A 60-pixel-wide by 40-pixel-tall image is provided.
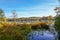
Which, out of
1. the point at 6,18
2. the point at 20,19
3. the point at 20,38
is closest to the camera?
the point at 20,38

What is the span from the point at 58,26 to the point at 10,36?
4875 mm

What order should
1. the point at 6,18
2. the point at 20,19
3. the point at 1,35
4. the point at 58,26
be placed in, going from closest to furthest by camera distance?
the point at 1,35 → the point at 58,26 → the point at 6,18 → the point at 20,19

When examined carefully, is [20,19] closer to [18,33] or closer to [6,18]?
[6,18]

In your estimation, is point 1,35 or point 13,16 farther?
point 13,16

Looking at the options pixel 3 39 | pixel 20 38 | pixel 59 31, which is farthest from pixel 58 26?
pixel 3 39

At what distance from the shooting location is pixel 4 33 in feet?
20.3

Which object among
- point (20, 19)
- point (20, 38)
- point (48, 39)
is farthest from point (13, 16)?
point (20, 38)

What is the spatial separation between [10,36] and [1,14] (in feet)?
55.9

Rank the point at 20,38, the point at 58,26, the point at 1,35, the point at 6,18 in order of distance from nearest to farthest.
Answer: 1. the point at 1,35
2. the point at 20,38
3. the point at 58,26
4. the point at 6,18

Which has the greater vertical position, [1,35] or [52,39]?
[1,35]

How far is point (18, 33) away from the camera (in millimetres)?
6375

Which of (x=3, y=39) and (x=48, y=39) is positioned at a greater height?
(x=3, y=39)

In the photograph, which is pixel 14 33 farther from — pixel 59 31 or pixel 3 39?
pixel 59 31

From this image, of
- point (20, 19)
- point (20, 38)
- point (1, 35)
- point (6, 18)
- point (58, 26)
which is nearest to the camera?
point (1, 35)
